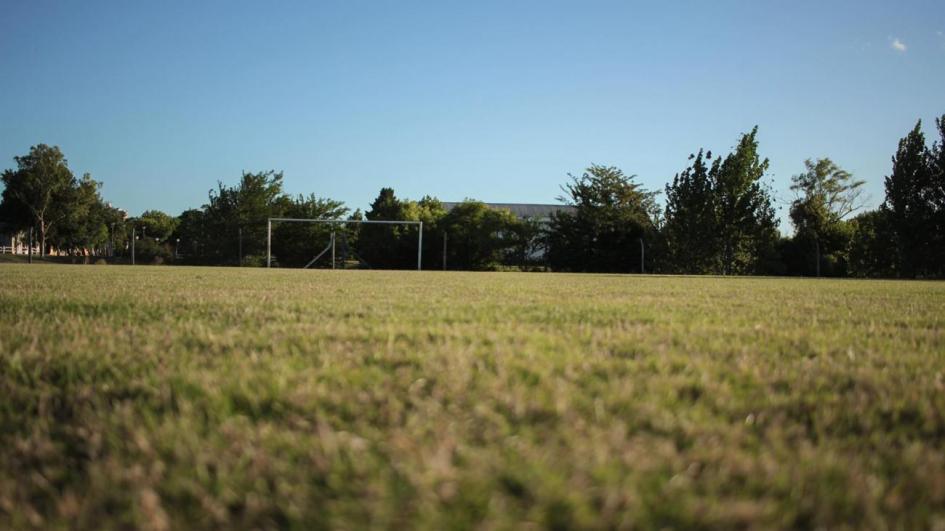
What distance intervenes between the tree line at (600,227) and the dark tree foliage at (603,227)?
0.06 metres

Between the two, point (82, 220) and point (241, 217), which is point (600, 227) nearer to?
point (241, 217)

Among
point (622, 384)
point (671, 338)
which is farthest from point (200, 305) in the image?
point (622, 384)

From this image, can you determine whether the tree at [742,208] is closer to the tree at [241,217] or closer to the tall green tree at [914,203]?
the tall green tree at [914,203]

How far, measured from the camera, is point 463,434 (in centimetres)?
103

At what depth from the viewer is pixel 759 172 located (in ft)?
84.9

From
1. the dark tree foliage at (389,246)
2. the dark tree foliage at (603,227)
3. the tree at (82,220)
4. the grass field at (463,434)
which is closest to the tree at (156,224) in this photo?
the tree at (82,220)

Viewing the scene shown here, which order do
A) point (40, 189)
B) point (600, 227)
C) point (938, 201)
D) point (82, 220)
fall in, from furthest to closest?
point (82, 220), point (40, 189), point (600, 227), point (938, 201)

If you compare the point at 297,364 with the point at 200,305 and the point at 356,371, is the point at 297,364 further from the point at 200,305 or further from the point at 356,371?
the point at 200,305

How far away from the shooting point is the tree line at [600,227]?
23344 mm

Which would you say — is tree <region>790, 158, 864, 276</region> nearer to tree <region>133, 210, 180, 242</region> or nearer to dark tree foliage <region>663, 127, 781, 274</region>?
dark tree foliage <region>663, 127, 781, 274</region>

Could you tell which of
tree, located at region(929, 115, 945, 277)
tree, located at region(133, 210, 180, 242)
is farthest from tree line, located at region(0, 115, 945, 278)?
tree, located at region(133, 210, 180, 242)

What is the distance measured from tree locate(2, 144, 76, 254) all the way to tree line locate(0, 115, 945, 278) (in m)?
0.07

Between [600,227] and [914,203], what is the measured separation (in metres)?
13.2

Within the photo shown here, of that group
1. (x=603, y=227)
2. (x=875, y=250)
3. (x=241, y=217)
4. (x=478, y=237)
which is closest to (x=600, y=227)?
(x=603, y=227)
